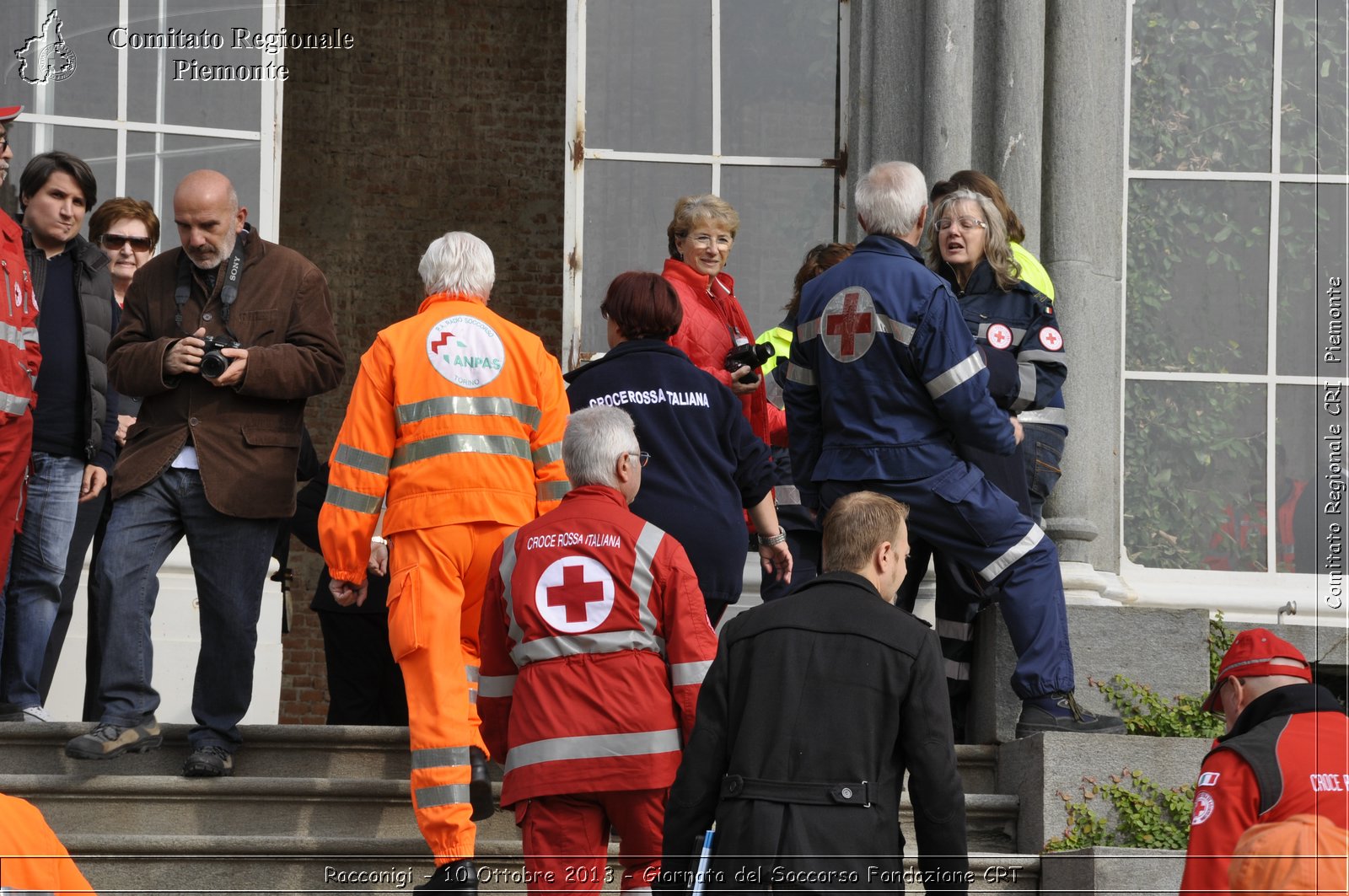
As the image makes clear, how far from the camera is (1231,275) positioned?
7047mm

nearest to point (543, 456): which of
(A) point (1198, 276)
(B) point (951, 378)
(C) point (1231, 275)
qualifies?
Result: (B) point (951, 378)

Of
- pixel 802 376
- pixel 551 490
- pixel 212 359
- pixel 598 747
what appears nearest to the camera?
pixel 598 747

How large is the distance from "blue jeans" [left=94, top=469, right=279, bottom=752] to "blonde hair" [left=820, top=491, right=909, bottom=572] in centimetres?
206

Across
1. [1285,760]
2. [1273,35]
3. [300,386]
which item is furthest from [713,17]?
[1285,760]

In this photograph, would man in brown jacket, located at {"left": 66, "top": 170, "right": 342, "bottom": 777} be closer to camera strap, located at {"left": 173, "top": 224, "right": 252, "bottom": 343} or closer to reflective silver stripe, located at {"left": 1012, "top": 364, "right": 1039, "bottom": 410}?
camera strap, located at {"left": 173, "top": 224, "right": 252, "bottom": 343}

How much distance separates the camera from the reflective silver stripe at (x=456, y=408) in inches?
188

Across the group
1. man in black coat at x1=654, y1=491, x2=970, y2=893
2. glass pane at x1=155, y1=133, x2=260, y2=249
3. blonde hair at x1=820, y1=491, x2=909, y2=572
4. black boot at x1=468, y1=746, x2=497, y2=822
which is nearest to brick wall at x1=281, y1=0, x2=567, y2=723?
glass pane at x1=155, y1=133, x2=260, y2=249

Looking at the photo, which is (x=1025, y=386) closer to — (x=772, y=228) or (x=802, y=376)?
(x=802, y=376)

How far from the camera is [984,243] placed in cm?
573

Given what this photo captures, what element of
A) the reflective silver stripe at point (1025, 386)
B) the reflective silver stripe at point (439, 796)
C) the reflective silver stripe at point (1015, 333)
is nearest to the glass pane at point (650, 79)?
the reflective silver stripe at point (1015, 333)

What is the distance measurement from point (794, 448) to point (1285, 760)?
1981 millimetres

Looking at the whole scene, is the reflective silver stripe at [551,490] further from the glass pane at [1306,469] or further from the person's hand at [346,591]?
the glass pane at [1306,469]

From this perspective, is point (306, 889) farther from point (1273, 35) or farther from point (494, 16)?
point (494, 16)

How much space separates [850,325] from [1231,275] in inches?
99.7
